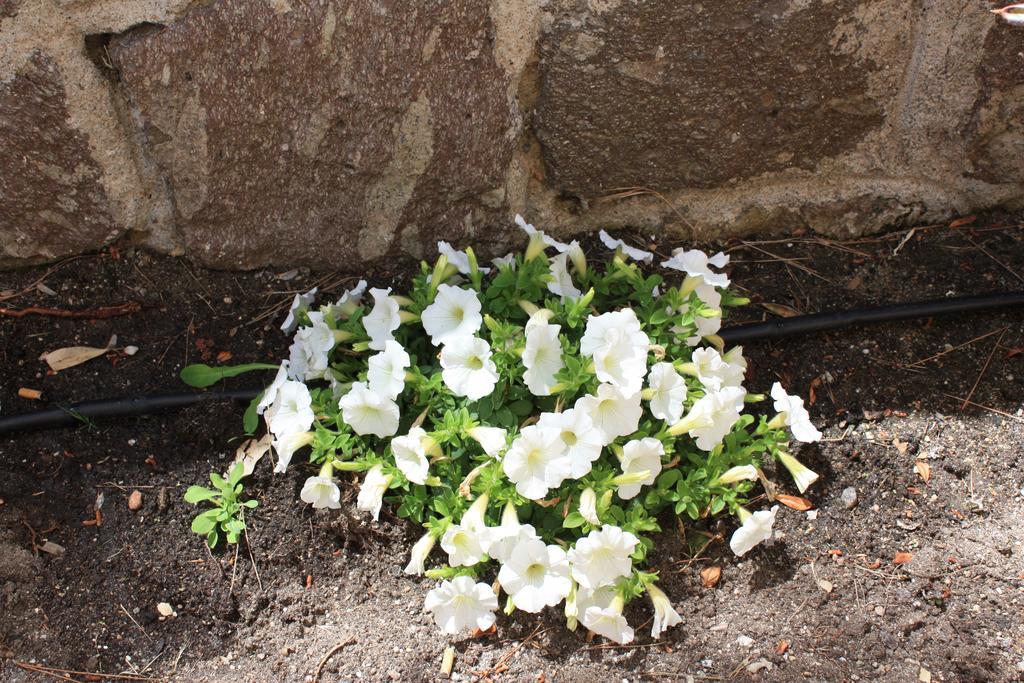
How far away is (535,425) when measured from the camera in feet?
6.00

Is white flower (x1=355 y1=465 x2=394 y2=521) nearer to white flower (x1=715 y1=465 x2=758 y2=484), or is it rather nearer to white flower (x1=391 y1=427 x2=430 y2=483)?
white flower (x1=391 y1=427 x2=430 y2=483)

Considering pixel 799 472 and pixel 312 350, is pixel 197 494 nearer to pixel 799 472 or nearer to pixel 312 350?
pixel 312 350

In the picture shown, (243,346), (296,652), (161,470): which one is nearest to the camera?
(296,652)

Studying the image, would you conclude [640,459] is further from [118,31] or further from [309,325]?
[118,31]

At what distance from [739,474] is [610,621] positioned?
41cm

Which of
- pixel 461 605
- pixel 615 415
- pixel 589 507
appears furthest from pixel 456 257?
pixel 461 605

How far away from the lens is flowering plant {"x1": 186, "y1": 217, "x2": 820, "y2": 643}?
1806 millimetres

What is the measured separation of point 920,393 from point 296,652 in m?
1.58

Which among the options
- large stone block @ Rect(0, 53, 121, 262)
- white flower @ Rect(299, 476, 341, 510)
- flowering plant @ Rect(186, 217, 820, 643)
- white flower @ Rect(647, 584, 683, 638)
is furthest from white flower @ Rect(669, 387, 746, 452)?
large stone block @ Rect(0, 53, 121, 262)

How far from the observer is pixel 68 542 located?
2014mm

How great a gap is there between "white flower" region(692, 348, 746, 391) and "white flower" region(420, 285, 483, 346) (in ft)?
1.60

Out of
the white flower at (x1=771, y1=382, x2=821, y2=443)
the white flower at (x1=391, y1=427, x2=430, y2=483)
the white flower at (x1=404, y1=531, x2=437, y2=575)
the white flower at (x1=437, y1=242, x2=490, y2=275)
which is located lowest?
the white flower at (x1=404, y1=531, x2=437, y2=575)

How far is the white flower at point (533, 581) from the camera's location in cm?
179

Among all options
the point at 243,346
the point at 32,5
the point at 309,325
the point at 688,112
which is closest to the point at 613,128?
the point at 688,112
